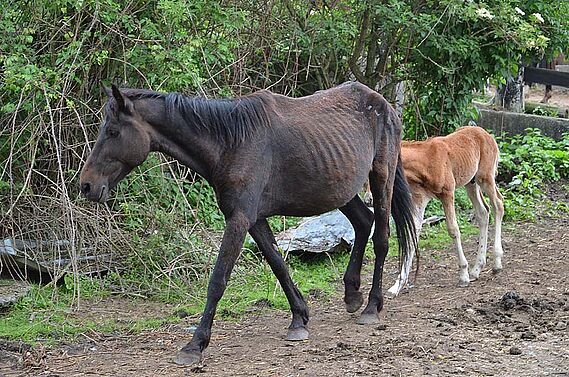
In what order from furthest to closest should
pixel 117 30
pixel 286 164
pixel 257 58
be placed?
1. pixel 257 58
2. pixel 117 30
3. pixel 286 164

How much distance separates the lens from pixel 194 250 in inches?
338

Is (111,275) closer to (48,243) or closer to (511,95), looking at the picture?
(48,243)

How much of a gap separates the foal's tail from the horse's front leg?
2.04 m

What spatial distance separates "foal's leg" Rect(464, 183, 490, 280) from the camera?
29.3 ft

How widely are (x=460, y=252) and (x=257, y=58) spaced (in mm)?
3644

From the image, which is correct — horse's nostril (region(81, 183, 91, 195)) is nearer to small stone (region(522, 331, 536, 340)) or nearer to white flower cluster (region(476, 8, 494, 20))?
small stone (region(522, 331, 536, 340))

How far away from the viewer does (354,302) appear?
24.7 ft

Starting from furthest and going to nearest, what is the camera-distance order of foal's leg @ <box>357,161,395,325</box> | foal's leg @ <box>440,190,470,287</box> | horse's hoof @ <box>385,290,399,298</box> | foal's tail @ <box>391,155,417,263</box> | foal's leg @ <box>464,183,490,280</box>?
foal's leg @ <box>464,183,490,280</box> < foal's leg @ <box>440,190,470,287</box> < horse's hoof @ <box>385,290,399,298</box> < foal's tail @ <box>391,155,417,263</box> < foal's leg @ <box>357,161,395,325</box>

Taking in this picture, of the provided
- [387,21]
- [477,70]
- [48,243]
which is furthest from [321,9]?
[48,243]

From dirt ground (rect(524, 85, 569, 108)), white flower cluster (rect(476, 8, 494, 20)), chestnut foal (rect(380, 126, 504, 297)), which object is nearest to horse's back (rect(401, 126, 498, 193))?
chestnut foal (rect(380, 126, 504, 297))

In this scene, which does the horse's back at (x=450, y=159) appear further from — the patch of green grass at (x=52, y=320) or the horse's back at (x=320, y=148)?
the patch of green grass at (x=52, y=320)

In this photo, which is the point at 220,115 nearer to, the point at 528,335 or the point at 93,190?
the point at 93,190

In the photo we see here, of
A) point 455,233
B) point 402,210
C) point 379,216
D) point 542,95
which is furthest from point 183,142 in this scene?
point 542,95

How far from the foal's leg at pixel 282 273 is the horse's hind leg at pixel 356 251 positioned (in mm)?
698
